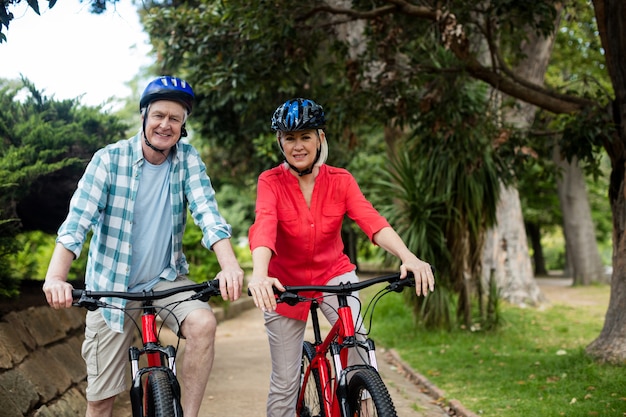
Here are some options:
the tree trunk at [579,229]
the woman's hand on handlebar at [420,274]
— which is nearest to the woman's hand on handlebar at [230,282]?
the woman's hand on handlebar at [420,274]

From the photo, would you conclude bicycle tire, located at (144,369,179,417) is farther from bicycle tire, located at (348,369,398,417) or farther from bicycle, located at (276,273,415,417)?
bicycle tire, located at (348,369,398,417)

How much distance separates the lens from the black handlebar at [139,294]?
329 centimetres

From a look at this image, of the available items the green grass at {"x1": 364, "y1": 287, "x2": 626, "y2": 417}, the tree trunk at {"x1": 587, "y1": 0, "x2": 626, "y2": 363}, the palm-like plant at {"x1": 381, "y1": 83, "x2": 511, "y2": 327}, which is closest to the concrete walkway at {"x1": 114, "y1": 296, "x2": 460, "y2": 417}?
the green grass at {"x1": 364, "y1": 287, "x2": 626, "y2": 417}

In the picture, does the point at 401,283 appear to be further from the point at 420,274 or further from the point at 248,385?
the point at 248,385

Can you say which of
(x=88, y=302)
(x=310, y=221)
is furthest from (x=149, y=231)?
(x=310, y=221)

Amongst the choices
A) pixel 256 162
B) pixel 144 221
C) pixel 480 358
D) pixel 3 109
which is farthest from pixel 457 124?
pixel 256 162

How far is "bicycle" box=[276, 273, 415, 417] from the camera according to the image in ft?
10.6

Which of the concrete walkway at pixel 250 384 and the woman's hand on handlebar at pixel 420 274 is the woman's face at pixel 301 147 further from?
the concrete walkway at pixel 250 384

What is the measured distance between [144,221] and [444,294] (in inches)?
302

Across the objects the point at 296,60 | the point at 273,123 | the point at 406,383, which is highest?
the point at 296,60

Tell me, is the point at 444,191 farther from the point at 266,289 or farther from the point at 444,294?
the point at 266,289

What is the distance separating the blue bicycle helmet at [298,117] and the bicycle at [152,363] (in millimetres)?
992

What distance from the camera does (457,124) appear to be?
9023 mm

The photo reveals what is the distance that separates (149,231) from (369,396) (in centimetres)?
142
